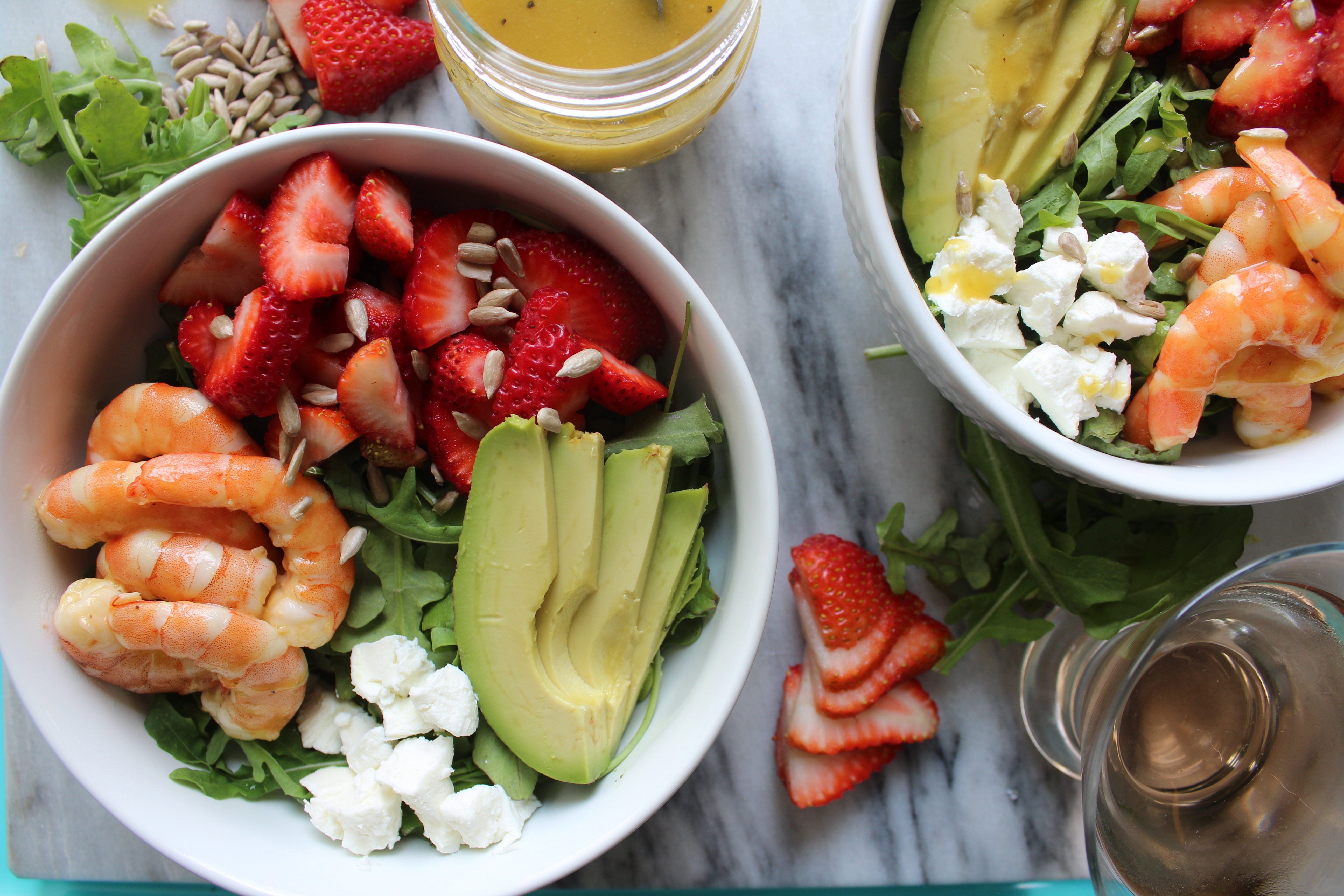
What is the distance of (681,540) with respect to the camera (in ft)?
3.72

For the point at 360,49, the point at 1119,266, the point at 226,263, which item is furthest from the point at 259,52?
the point at 1119,266

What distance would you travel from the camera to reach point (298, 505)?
110 cm

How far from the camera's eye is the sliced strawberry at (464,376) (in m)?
1.12

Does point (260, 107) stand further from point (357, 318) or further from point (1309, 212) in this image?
point (1309, 212)

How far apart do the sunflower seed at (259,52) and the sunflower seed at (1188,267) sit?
50.2 inches

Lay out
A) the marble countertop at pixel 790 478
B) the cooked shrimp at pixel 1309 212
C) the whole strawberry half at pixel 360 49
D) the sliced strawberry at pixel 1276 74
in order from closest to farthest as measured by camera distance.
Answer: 1. the cooked shrimp at pixel 1309 212
2. the sliced strawberry at pixel 1276 74
3. the whole strawberry half at pixel 360 49
4. the marble countertop at pixel 790 478

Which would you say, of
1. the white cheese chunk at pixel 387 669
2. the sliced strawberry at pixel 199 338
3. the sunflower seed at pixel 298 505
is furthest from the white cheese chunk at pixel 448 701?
the sliced strawberry at pixel 199 338

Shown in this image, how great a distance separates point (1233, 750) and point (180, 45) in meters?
1.80

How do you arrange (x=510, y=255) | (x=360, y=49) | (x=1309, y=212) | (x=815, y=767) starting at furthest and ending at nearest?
(x=815, y=767)
(x=360, y=49)
(x=510, y=255)
(x=1309, y=212)

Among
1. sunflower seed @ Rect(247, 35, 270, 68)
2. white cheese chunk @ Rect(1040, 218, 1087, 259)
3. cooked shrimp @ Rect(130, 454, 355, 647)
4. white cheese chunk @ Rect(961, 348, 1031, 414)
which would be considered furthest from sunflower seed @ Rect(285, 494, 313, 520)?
white cheese chunk @ Rect(1040, 218, 1087, 259)

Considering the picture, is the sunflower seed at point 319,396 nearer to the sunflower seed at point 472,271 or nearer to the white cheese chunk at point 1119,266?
the sunflower seed at point 472,271

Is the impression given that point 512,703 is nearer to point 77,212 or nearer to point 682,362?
point 682,362

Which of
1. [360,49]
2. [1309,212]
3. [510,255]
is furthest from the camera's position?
[360,49]

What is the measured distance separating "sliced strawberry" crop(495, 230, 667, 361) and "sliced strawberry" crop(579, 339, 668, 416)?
0.02m
